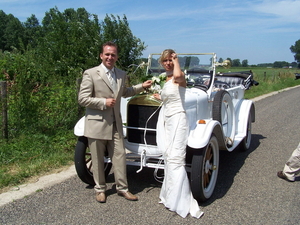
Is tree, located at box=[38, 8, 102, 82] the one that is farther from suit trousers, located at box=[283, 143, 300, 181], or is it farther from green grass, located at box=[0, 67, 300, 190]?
suit trousers, located at box=[283, 143, 300, 181]

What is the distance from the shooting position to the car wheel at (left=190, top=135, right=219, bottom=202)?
3.71 meters

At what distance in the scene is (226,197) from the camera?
4.09 meters

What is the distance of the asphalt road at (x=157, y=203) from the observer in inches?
137

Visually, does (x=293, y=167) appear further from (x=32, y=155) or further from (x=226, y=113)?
(x=32, y=155)

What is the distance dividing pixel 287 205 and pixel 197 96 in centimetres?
183

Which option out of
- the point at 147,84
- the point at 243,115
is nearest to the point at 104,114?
the point at 147,84

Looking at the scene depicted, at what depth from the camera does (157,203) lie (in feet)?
12.8

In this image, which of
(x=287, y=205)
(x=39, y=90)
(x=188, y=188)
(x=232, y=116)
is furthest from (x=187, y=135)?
(x=39, y=90)

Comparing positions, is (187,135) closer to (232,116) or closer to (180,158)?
(180,158)

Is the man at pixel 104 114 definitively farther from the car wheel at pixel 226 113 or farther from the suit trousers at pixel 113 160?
the car wheel at pixel 226 113

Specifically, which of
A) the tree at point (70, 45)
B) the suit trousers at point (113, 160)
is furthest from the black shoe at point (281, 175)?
the tree at point (70, 45)

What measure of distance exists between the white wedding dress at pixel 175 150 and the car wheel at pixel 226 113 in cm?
131

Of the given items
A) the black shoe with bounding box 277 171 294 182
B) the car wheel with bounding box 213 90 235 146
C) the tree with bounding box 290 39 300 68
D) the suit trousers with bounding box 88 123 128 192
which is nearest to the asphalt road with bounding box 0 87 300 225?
the black shoe with bounding box 277 171 294 182

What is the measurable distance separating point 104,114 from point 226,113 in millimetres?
2573
